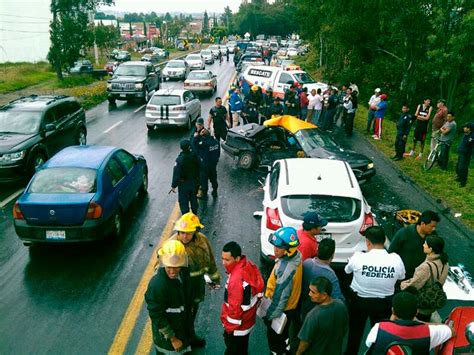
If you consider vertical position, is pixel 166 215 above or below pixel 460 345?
below

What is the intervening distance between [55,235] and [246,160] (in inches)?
257

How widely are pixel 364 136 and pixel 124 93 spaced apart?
1279cm

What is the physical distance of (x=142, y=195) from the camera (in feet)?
36.1

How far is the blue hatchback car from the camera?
7.61 m

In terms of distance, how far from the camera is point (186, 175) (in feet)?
29.7

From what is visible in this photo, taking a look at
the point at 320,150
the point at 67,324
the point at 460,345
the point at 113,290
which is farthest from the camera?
the point at 320,150

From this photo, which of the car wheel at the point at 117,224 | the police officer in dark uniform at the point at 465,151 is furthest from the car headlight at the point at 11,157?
the police officer in dark uniform at the point at 465,151

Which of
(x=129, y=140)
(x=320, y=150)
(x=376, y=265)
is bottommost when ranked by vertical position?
(x=129, y=140)

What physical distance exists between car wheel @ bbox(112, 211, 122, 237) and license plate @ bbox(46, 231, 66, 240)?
0.94 meters

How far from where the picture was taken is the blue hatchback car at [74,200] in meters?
7.61

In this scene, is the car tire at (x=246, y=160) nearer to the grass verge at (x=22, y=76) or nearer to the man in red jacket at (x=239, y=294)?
the man in red jacket at (x=239, y=294)

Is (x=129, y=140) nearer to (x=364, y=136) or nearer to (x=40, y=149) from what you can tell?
(x=40, y=149)

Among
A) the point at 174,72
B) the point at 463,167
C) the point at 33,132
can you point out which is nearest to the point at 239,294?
the point at 463,167

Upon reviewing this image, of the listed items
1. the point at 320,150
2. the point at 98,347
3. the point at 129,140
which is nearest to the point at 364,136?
the point at 320,150
